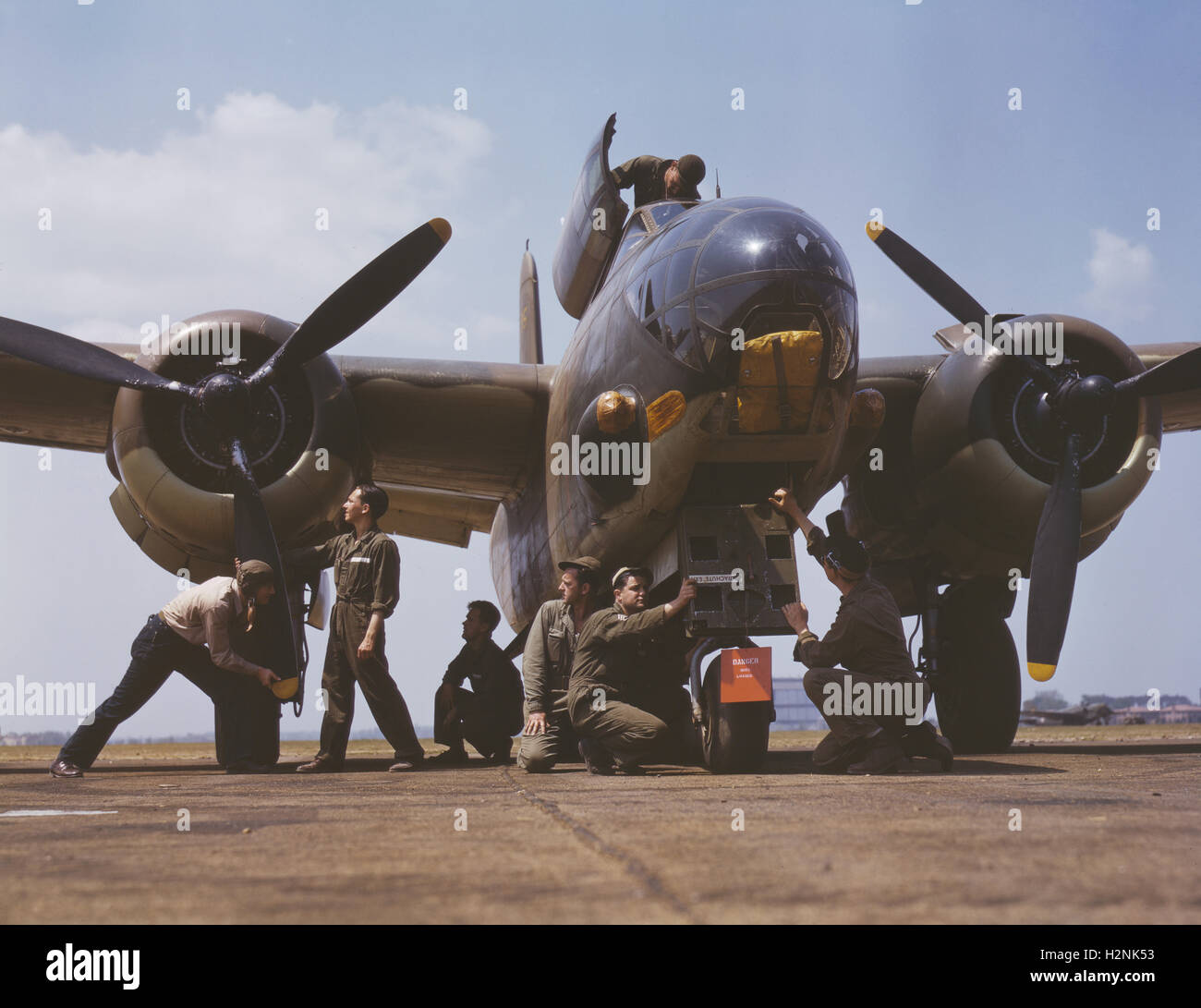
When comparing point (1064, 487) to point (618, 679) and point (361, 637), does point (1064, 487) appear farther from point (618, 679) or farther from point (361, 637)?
point (361, 637)

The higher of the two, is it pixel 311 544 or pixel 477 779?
pixel 311 544

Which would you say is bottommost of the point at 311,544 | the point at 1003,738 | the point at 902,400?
the point at 1003,738

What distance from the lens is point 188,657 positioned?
8.95 m

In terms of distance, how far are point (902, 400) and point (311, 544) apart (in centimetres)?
635

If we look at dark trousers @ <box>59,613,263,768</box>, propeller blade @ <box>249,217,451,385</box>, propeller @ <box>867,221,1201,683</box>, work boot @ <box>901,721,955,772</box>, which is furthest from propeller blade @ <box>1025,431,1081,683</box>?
dark trousers @ <box>59,613,263,768</box>

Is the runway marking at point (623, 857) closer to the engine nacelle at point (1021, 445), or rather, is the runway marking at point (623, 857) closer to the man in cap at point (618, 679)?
the man in cap at point (618, 679)

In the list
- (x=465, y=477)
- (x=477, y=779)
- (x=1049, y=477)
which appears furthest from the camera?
(x=465, y=477)

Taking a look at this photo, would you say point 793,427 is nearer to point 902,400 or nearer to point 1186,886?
point 902,400

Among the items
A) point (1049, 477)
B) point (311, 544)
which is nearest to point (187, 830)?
point (311, 544)

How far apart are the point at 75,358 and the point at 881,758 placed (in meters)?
7.87

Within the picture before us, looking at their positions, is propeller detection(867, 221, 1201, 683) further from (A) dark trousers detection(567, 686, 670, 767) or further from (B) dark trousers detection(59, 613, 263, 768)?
(B) dark trousers detection(59, 613, 263, 768)

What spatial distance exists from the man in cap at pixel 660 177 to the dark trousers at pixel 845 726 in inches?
195

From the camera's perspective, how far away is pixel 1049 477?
1112cm

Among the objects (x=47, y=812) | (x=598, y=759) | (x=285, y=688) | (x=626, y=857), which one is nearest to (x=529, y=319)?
(x=285, y=688)
